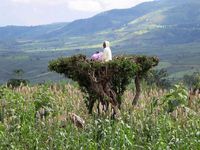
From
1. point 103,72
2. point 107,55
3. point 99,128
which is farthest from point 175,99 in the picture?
point 99,128

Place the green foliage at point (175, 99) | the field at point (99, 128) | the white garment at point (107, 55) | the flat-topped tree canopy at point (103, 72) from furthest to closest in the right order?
the white garment at point (107, 55), the green foliage at point (175, 99), the flat-topped tree canopy at point (103, 72), the field at point (99, 128)

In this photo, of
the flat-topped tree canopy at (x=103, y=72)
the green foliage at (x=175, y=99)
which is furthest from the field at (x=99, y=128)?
the flat-topped tree canopy at (x=103, y=72)

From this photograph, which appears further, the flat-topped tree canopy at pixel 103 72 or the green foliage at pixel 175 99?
the green foliage at pixel 175 99

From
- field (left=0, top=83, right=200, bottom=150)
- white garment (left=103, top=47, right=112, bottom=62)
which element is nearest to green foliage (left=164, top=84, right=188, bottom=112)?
field (left=0, top=83, right=200, bottom=150)

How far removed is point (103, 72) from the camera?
1566cm

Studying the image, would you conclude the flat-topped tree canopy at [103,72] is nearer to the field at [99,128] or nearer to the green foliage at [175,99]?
the field at [99,128]

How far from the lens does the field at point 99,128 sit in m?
11.5

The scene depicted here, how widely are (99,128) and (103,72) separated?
3.20 metres

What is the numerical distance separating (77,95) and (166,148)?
9597 millimetres

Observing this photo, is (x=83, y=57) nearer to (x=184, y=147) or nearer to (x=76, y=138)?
(x=76, y=138)

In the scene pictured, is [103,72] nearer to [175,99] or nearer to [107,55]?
[107,55]

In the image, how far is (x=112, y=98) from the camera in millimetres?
16234

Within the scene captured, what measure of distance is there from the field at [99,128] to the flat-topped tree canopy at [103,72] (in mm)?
686

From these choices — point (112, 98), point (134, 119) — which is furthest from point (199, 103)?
point (134, 119)
